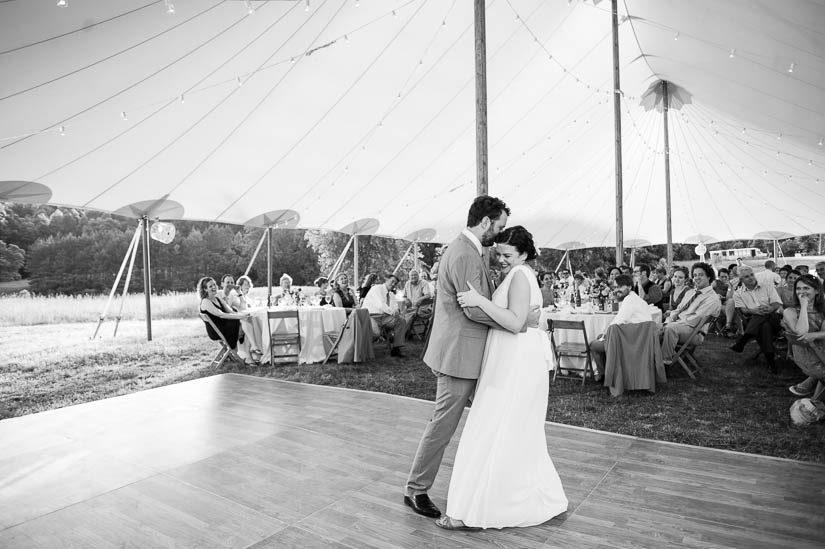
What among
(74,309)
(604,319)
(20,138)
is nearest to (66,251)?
(74,309)

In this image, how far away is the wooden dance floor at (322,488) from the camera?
2340 mm

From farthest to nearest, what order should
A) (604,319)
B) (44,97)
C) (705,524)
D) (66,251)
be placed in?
(66,251), (604,319), (44,97), (705,524)

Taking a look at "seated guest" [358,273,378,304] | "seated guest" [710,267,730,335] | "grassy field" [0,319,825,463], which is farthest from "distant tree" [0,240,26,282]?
"seated guest" [710,267,730,335]

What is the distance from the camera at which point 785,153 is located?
33.8 ft

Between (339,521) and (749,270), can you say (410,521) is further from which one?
(749,270)

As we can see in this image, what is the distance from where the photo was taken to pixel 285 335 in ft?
23.9

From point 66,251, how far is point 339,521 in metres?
20.2

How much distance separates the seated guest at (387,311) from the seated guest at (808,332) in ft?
15.5

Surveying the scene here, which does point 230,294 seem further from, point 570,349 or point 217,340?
point 570,349

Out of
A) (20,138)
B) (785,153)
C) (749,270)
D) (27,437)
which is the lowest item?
(27,437)

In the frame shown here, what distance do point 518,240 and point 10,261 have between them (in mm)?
20226

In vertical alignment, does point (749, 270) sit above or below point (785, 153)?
below

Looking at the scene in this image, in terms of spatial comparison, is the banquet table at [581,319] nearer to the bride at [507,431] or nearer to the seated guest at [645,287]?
the seated guest at [645,287]

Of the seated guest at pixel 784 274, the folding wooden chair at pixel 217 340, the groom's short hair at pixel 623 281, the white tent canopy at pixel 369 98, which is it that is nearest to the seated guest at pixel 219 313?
the folding wooden chair at pixel 217 340
